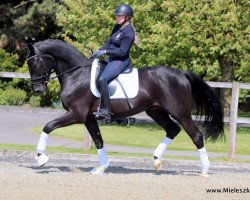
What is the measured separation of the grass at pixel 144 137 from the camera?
1750 cm

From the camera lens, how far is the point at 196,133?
10.8 metres

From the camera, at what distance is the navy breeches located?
408 inches

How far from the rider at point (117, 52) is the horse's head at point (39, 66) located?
887mm

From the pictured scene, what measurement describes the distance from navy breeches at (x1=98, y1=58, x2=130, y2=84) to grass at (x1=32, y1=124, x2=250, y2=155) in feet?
21.7

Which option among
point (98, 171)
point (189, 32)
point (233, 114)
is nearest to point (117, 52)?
point (98, 171)

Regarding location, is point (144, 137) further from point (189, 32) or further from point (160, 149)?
point (160, 149)

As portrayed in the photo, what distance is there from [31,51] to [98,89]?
139 centimetres

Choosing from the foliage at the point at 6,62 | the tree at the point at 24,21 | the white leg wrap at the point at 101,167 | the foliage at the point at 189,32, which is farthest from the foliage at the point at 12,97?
the white leg wrap at the point at 101,167

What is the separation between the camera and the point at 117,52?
10336 millimetres

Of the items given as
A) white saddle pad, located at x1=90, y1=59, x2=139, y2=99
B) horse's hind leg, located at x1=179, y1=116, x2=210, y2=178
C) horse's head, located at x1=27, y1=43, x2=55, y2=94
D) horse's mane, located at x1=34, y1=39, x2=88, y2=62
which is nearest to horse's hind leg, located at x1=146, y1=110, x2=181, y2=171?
horse's hind leg, located at x1=179, y1=116, x2=210, y2=178

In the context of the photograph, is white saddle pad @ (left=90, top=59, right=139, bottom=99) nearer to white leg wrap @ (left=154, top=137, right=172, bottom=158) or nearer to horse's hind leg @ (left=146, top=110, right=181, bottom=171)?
horse's hind leg @ (left=146, top=110, right=181, bottom=171)

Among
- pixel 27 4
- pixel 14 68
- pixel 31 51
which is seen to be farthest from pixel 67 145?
pixel 27 4

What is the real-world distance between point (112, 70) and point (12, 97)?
22198 millimetres

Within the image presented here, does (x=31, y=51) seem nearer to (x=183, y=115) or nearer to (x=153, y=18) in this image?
(x=183, y=115)
